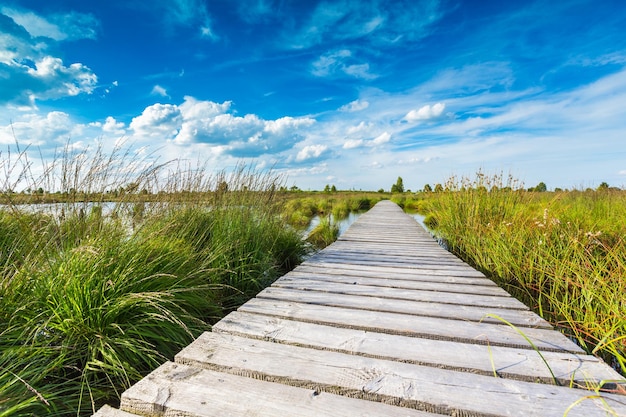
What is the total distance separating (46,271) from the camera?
163 cm

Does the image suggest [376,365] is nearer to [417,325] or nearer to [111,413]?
[417,325]

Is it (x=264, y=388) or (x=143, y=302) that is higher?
(x=143, y=302)

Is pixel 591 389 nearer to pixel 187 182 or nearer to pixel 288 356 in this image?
pixel 288 356

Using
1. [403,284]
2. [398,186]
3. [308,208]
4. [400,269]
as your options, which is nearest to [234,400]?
[403,284]

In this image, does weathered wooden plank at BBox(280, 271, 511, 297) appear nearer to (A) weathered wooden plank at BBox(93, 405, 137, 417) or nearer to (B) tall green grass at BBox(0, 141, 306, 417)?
(B) tall green grass at BBox(0, 141, 306, 417)

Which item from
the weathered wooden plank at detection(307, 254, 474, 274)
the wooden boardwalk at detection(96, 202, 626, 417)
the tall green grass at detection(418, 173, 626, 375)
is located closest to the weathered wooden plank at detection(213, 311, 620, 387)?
the wooden boardwalk at detection(96, 202, 626, 417)

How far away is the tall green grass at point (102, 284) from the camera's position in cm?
132

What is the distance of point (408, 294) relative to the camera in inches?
85.9

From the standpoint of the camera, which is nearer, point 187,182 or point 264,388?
point 264,388

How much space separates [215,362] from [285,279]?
4.22 feet

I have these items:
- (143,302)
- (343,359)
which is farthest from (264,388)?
(143,302)

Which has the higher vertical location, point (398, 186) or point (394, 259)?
point (398, 186)

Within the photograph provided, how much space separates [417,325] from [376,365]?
51 cm

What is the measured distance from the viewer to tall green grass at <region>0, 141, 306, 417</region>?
132cm
